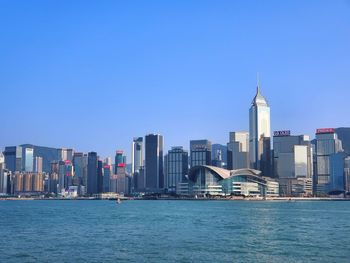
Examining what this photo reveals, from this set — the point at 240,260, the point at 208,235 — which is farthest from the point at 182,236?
the point at 240,260

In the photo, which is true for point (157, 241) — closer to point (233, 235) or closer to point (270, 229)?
point (233, 235)

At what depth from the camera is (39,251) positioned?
4550cm

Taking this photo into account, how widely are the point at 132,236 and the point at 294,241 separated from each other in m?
16.8

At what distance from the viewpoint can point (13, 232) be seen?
62.8m

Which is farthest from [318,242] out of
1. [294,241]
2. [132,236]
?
[132,236]

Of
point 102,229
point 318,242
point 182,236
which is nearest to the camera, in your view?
point 318,242

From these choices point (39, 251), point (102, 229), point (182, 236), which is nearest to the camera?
point (39, 251)

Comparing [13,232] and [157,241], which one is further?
[13,232]

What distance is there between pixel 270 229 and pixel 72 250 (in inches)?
1175

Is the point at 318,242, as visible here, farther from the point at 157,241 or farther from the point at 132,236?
the point at 132,236

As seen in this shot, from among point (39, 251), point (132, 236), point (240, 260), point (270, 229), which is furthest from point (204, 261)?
point (270, 229)

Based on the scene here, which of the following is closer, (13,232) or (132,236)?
(132,236)

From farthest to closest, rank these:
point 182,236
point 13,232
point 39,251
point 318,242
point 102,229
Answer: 1. point 102,229
2. point 13,232
3. point 182,236
4. point 318,242
5. point 39,251

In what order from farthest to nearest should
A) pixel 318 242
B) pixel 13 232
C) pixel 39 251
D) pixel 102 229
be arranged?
1. pixel 102 229
2. pixel 13 232
3. pixel 318 242
4. pixel 39 251
